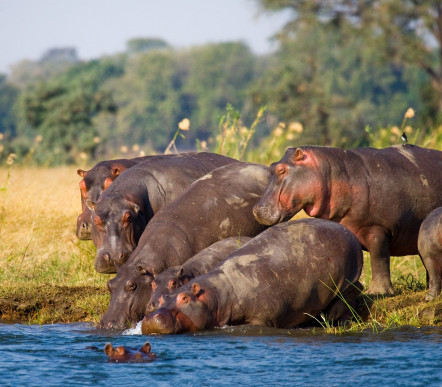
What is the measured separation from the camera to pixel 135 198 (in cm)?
795

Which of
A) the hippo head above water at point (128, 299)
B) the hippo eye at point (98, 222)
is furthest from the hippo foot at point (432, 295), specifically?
the hippo eye at point (98, 222)

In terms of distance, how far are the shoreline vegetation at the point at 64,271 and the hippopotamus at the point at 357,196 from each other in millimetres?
474

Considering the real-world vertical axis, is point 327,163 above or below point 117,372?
above

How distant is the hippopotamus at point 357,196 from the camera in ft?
23.5

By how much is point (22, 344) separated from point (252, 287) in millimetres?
1695

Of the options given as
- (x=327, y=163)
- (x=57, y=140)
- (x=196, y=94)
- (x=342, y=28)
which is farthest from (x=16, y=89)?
(x=327, y=163)

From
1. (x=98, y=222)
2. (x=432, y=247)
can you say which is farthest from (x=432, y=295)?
(x=98, y=222)

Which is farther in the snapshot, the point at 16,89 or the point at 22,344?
the point at 16,89

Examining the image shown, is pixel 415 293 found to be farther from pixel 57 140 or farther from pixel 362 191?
pixel 57 140

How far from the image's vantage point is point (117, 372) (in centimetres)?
550

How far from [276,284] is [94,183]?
3015 millimetres

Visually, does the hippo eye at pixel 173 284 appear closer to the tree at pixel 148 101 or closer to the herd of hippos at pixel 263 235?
the herd of hippos at pixel 263 235

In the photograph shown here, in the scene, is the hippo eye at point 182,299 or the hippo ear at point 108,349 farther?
the hippo eye at point 182,299

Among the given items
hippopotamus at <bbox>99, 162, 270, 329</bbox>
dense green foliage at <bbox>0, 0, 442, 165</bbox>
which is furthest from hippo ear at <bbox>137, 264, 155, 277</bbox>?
dense green foliage at <bbox>0, 0, 442, 165</bbox>
